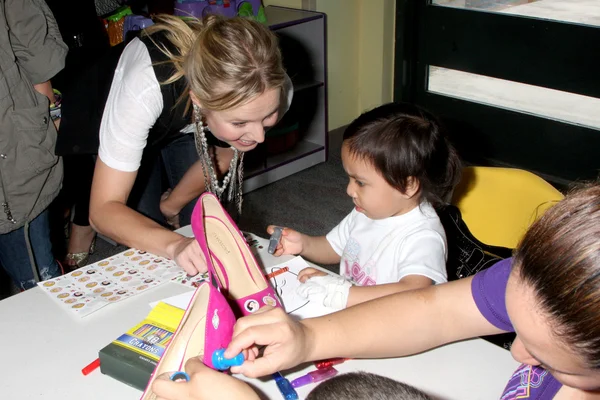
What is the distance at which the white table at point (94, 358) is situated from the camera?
92 centimetres

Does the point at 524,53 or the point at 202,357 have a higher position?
the point at 202,357

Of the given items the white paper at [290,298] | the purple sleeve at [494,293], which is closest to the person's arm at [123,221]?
the white paper at [290,298]

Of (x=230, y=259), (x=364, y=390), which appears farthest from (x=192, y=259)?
(x=364, y=390)

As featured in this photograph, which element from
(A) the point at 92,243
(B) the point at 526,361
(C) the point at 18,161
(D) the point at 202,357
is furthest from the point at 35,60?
(B) the point at 526,361

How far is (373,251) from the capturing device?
1.33 metres

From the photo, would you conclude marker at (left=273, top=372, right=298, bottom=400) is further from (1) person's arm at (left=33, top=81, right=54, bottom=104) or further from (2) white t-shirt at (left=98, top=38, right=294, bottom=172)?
(1) person's arm at (left=33, top=81, right=54, bottom=104)

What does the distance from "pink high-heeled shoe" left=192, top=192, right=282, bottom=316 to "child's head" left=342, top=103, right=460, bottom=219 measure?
32 cm

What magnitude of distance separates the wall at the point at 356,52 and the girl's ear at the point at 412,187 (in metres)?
2.15

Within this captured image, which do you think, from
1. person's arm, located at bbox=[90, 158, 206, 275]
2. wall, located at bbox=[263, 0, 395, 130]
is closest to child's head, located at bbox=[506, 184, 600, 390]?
person's arm, located at bbox=[90, 158, 206, 275]

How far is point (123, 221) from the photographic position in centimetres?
132

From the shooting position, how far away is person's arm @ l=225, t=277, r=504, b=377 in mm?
921

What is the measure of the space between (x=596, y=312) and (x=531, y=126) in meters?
2.78

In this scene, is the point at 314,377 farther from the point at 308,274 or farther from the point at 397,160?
the point at 397,160

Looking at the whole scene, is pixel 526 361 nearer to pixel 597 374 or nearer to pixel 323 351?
pixel 597 374
